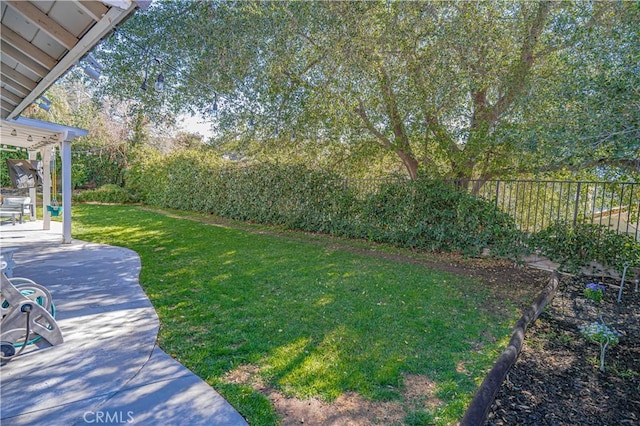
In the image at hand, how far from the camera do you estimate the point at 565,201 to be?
6652 millimetres

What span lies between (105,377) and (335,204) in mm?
7078

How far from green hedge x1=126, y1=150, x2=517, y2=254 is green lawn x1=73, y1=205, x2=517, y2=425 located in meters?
1.36

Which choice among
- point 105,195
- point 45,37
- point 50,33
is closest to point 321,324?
point 50,33

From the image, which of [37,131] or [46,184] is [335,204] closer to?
[37,131]

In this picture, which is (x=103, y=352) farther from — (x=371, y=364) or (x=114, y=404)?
(x=371, y=364)

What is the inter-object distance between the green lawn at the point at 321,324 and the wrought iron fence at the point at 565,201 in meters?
2.20

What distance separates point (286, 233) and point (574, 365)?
7684mm

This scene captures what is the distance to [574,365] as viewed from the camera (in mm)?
2957

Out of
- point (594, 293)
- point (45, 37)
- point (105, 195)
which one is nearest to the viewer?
point (45, 37)

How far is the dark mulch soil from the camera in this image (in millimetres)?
2295

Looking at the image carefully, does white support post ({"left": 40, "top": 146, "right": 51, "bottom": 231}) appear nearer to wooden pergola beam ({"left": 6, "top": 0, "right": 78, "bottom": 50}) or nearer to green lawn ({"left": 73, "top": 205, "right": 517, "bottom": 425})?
green lawn ({"left": 73, "top": 205, "right": 517, "bottom": 425})

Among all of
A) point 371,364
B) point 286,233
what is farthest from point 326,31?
point 371,364

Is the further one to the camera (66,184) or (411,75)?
(66,184)

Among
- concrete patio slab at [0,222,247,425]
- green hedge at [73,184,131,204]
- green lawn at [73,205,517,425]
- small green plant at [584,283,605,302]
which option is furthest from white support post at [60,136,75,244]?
green hedge at [73,184,131,204]
